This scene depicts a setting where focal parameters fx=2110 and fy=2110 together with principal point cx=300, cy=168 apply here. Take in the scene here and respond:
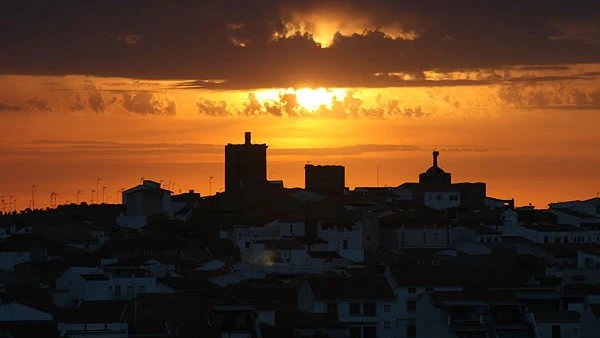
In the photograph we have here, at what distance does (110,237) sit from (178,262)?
14384mm

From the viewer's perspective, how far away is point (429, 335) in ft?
250

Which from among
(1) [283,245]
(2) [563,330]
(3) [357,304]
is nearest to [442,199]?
(1) [283,245]

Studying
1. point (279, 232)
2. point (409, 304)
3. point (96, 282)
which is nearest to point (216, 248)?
point (279, 232)

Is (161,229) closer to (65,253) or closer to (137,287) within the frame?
(65,253)

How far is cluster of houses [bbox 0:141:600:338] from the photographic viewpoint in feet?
244

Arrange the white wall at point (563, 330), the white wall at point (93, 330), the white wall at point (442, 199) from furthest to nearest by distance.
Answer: the white wall at point (442, 199)
the white wall at point (563, 330)
the white wall at point (93, 330)

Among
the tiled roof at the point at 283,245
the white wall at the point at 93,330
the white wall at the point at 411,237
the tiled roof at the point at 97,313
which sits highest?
the white wall at the point at 411,237

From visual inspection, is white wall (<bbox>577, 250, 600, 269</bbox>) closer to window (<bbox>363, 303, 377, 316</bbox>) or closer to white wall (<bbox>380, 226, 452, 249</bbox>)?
white wall (<bbox>380, 226, 452, 249</bbox>)

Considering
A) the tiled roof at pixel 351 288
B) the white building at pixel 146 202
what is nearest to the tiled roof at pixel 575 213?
the white building at pixel 146 202

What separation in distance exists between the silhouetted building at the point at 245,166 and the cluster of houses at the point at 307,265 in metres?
2.31

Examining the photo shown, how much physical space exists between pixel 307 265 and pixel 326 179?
45820 mm

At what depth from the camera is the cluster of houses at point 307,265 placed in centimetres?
7425

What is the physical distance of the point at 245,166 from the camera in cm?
15025

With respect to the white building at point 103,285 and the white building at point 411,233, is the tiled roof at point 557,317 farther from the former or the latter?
the white building at point 411,233
